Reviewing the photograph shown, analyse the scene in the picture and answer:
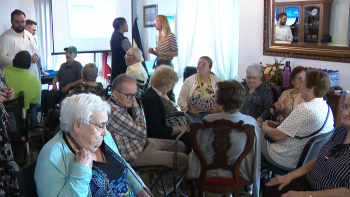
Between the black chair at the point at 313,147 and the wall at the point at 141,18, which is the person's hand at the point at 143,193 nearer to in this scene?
the black chair at the point at 313,147

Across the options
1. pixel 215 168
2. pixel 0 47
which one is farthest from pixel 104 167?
pixel 0 47

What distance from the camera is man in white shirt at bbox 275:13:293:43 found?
12.8 feet

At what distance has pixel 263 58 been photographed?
4.26 m

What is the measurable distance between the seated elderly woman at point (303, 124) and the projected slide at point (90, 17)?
16.3 feet

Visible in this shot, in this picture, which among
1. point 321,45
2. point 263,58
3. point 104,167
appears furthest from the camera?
point 263,58

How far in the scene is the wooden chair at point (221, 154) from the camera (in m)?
2.17

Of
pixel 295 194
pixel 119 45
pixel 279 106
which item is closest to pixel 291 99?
pixel 279 106

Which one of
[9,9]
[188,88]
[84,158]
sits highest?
[9,9]

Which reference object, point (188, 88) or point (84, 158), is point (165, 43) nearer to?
point (188, 88)

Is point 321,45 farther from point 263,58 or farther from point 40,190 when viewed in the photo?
point 40,190

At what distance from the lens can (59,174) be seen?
144 centimetres

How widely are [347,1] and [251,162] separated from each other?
76.9 inches

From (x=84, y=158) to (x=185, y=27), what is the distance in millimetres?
4522

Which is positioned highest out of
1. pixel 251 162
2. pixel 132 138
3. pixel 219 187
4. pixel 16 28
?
pixel 16 28
